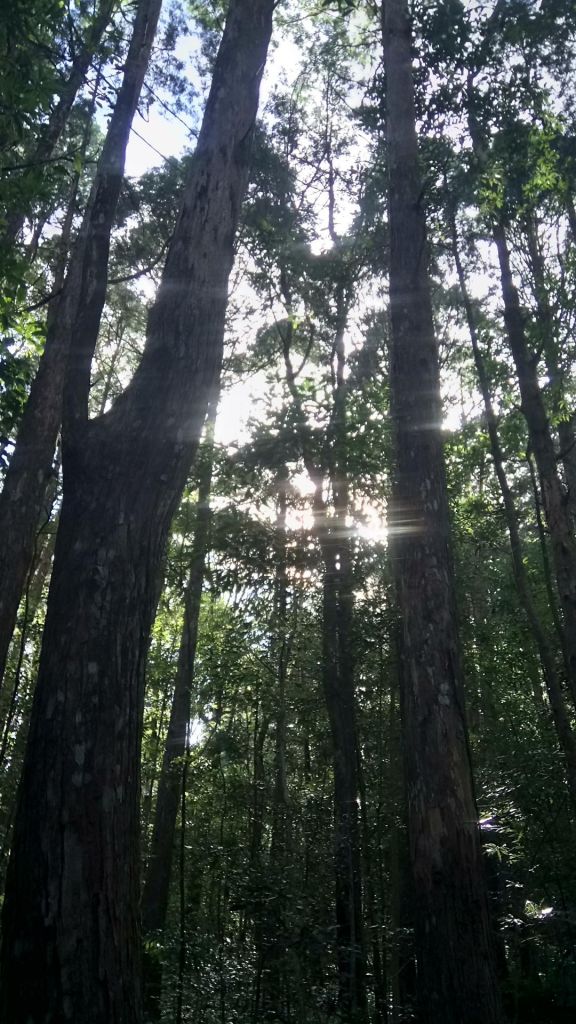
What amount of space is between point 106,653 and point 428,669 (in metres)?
2.89

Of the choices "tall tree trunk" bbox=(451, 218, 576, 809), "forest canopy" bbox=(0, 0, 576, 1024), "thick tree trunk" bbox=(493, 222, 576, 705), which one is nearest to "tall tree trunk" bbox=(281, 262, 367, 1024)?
"forest canopy" bbox=(0, 0, 576, 1024)

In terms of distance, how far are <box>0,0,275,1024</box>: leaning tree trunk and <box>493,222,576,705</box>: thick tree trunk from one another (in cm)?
615

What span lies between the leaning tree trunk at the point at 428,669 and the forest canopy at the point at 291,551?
2 centimetres

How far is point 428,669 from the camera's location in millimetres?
5234

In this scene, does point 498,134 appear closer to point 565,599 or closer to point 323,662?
point 565,599

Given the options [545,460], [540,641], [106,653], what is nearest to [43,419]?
[106,653]

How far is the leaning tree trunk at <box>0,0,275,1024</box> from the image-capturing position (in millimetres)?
2551

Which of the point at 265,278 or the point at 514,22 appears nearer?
the point at 514,22

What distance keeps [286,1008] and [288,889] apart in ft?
4.90

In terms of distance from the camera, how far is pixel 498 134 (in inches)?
367

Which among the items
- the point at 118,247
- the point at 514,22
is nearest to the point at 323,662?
the point at 514,22

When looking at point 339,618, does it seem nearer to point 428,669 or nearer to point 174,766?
point 174,766

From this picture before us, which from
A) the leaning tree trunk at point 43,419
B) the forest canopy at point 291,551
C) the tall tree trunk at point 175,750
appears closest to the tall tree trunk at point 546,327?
the forest canopy at point 291,551

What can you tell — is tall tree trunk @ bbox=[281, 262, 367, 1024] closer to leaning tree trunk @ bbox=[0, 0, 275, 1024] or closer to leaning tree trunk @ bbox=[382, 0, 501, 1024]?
leaning tree trunk @ bbox=[382, 0, 501, 1024]
